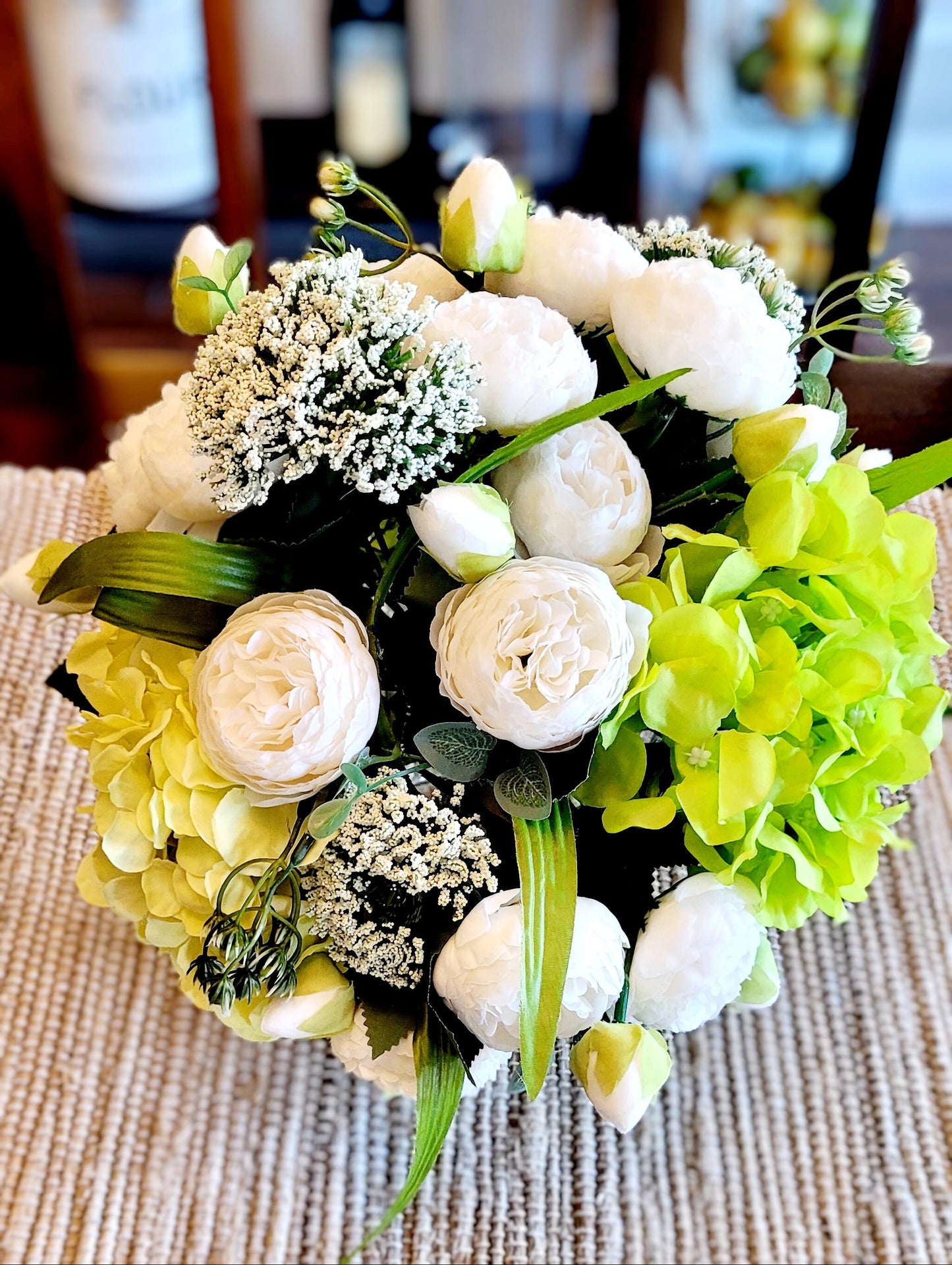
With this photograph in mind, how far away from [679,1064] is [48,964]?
0.36 m

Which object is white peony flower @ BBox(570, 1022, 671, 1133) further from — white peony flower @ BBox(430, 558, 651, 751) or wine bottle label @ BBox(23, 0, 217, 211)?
wine bottle label @ BBox(23, 0, 217, 211)

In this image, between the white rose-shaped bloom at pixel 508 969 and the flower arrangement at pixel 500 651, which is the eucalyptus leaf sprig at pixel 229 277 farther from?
the white rose-shaped bloom at pixel 508 969

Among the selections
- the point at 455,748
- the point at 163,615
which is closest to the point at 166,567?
the point at 163,615

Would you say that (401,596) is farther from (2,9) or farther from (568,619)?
(2,9)

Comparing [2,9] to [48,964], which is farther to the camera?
[2,9]

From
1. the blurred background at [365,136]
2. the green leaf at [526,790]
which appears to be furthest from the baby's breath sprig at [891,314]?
the blurred background at [365,136]

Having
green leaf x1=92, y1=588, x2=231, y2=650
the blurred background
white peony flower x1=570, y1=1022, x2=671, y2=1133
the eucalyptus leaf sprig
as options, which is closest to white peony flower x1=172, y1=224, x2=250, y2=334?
the eucalyptus leaf sprig

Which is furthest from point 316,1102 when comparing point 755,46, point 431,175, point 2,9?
point 755,46

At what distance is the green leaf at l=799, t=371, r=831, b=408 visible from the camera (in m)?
0.48

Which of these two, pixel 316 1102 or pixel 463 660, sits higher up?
pixel 463 660

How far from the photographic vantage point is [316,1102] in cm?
60

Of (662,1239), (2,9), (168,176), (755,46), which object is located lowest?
(662,1239)

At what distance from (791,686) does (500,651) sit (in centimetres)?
11

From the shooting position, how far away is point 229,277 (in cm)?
46
